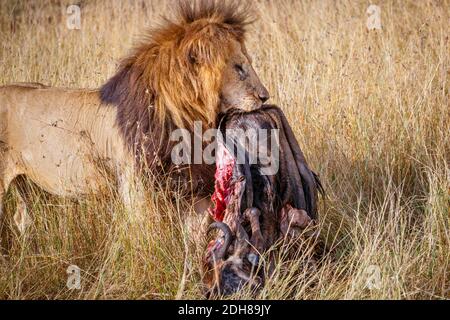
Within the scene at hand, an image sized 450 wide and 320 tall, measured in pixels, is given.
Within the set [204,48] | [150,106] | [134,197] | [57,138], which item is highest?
[204,48]

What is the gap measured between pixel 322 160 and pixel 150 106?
Result: 1.73 m

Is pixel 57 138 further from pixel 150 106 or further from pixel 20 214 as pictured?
pixel 150 106

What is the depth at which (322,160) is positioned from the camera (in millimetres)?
5809

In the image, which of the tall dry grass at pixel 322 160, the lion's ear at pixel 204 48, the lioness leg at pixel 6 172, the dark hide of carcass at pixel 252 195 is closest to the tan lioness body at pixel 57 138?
the lioness leg at pixel 6 172

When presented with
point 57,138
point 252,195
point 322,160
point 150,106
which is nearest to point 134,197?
point 150,106

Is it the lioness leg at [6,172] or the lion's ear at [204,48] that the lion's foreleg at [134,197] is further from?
the lioness leg at [6,172]

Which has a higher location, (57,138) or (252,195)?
(57,138)

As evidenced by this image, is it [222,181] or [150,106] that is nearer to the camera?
[222,181]

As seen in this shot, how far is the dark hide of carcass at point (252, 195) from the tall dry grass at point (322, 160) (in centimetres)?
15

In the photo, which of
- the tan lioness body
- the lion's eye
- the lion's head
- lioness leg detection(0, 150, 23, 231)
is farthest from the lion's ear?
lioness leg detection(0, 150, 23, 231)

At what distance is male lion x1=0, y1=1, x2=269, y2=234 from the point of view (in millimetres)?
4418

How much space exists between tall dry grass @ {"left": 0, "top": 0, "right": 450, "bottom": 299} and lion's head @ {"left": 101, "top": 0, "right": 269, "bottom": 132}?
0.51 meters

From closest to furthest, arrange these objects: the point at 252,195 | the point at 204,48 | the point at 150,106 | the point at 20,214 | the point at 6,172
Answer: the point at 252,195 → the point at 204,48 → the point at 150,106 → the point at 6,172 → the point at 20,214
